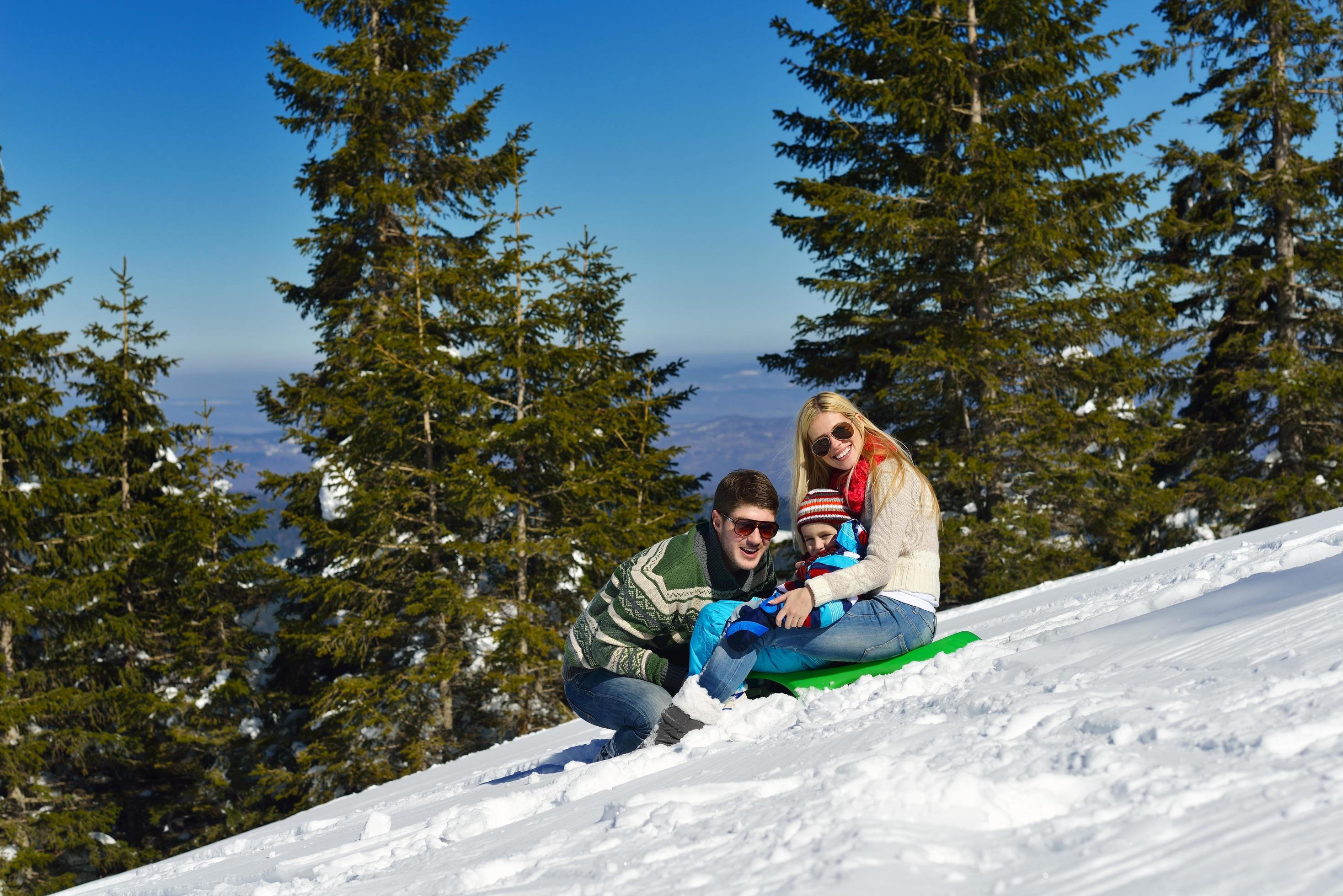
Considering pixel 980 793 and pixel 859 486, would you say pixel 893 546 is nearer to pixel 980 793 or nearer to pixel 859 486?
pixel 859 486

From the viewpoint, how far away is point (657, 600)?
3.81m

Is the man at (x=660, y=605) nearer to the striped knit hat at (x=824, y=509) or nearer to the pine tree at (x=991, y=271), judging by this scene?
the striped knit hat at (x=824, y=509)

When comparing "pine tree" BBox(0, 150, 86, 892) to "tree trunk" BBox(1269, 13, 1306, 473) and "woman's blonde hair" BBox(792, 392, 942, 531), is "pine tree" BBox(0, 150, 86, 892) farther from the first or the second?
"tree trunk" BBox(1269, 13, 1306, 473)

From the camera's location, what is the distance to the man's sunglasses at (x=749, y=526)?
3.70m

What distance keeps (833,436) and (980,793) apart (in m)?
2.17

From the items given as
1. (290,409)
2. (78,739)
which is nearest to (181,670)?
(78,739)

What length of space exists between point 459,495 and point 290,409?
4.30 metres

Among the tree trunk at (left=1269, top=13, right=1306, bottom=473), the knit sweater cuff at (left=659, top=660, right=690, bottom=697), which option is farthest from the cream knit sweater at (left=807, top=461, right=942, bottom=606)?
the tree trunk at (left=1269, top=13, right=1306, bottom=473)

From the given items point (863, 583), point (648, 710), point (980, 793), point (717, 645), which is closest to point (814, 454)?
point (863, 583)

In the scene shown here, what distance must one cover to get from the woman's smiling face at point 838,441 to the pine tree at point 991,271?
8.13 m

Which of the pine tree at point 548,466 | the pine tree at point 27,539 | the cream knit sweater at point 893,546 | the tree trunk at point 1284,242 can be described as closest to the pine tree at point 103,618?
the pine tree at point 27,539

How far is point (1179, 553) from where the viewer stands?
6.53 meters

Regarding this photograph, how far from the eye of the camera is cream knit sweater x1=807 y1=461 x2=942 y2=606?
140 inches

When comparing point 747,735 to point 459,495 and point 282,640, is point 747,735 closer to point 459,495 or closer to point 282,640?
point 459,495
